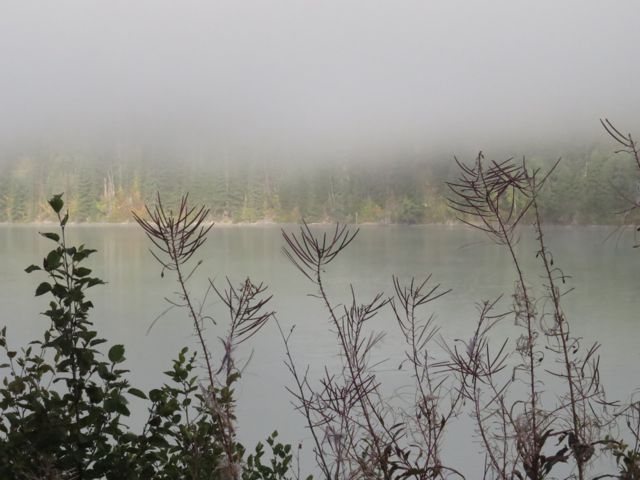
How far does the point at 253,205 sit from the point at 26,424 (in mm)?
67074

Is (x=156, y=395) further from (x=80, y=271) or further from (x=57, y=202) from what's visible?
(x=57, y=202)

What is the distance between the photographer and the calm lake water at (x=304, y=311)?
6.16 meters

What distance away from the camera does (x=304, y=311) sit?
39.1ft

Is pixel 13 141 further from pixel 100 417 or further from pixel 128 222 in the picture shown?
pixel 100 417

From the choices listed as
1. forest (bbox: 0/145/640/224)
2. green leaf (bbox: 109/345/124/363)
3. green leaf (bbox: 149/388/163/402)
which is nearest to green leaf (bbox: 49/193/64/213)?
green leaf (bbox: 109/345/124/363)

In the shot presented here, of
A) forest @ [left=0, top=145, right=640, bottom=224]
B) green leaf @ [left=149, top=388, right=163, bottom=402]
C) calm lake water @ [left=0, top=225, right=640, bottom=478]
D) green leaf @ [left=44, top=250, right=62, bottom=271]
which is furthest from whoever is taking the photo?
forest @ [left=0, top=145, right=640, bottom=224]

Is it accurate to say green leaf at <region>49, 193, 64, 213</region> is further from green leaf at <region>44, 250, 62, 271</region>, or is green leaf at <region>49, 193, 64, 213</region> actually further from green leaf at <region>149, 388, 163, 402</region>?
green leaf at <region>149, 388, 163, 402</region>

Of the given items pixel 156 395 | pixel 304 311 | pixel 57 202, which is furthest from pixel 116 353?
pixel 304 311

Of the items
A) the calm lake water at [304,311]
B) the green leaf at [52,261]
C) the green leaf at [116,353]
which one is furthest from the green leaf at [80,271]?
the calm lake water at [304,311]

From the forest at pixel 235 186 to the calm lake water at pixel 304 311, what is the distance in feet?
120

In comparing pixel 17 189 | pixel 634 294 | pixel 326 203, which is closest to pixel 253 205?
pixel 326 203

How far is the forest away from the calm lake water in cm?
3662

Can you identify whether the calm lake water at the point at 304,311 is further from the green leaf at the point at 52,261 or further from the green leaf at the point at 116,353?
the green leaf at the point at 52,261

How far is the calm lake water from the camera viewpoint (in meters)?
6.16
